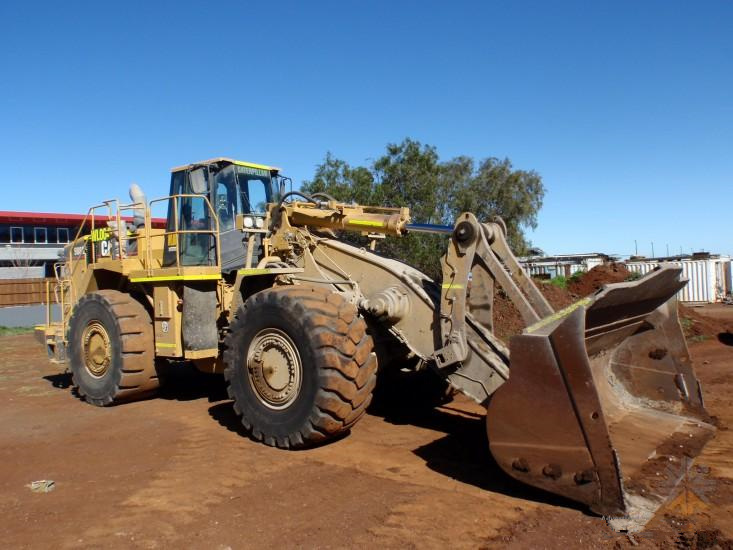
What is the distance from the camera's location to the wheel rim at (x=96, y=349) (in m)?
8.37

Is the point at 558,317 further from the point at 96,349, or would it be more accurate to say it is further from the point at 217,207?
the point at 96,349

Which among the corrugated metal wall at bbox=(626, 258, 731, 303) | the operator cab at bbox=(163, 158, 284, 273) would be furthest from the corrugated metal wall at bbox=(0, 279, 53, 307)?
the corrugated metal wall at bbox=(626, 258, 731, 303)

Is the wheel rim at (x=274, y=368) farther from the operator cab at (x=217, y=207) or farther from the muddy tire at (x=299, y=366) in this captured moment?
the operator cab at (x=217, y=207)

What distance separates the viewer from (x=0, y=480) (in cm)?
564

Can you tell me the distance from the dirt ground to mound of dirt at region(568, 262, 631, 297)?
35.7 feet

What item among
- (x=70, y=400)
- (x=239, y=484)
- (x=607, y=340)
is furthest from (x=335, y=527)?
(x=70, y=400)

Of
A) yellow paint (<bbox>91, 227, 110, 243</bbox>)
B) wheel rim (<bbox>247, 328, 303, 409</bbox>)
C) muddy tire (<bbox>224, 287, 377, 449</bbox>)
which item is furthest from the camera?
yellow paint (<bbox>91, 227, 110, 243</bbox>)

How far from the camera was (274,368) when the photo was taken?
20.3 ft

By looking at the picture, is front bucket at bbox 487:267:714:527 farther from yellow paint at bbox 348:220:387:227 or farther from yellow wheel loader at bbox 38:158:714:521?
yellow paint at bbox 348:220:387:227

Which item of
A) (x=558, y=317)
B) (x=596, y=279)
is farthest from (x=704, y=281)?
(x=558, y=317)

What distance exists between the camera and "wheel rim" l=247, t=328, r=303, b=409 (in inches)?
238

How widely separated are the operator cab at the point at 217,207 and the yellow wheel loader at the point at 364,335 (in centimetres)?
2

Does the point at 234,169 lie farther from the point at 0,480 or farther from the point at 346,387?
the point at 0,480

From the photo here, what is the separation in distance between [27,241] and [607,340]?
37034mm
